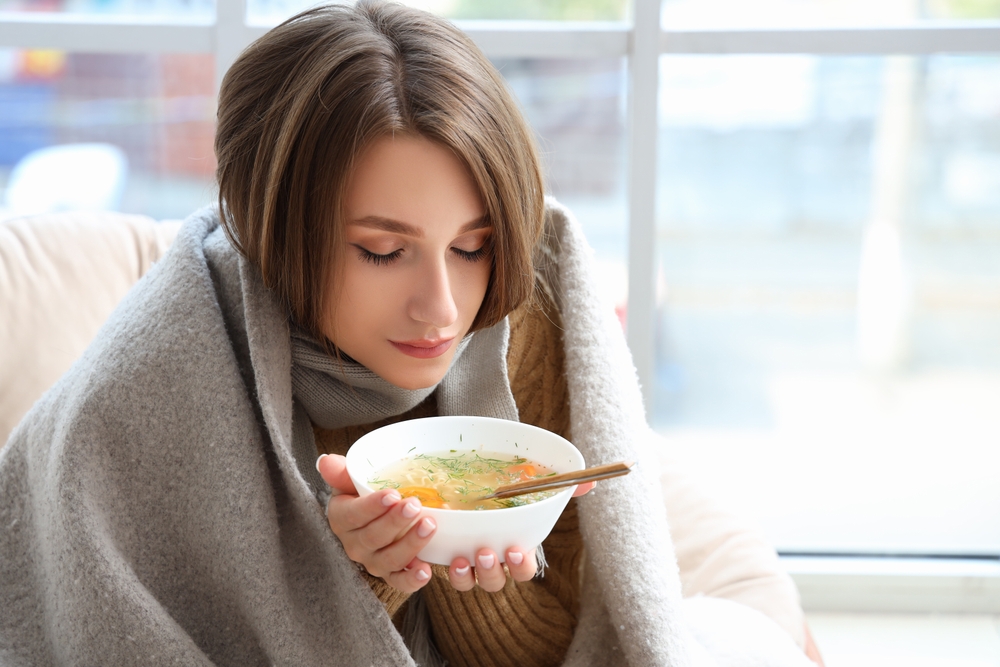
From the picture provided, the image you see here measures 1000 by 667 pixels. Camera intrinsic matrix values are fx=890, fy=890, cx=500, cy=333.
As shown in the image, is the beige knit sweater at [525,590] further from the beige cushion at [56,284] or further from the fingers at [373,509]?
the beige cushion at [56,284]

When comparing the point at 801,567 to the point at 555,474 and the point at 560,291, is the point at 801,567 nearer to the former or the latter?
the point at 560,291

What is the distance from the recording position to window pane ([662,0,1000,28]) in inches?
79.1

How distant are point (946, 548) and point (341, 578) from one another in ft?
6.19

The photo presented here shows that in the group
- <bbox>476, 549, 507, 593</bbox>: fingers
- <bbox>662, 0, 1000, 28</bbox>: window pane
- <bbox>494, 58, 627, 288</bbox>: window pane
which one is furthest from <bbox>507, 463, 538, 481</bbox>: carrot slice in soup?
<bbox>662, 0, 1000, 28</bbox>: window pane

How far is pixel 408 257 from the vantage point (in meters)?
1.00

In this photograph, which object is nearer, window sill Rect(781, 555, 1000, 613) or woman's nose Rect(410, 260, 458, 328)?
woman's nose Rect(410, 260, 458, 328)

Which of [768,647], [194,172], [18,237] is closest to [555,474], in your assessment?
[768,647]

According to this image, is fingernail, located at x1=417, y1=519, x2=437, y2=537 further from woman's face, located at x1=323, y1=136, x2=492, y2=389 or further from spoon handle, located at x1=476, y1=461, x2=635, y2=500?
woman's face, located at x1=323, y1=136, x2=492, y2=389

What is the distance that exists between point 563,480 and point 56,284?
1143 millimetres

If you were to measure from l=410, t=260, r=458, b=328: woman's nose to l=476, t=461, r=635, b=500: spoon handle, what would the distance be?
0.70 feet

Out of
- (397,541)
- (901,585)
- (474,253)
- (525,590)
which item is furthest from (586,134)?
(397,541)

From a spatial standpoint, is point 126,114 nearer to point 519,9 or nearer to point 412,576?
point 519,9

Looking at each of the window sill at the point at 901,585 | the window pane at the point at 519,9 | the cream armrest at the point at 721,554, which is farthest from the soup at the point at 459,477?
the window sill at the point at 901,585

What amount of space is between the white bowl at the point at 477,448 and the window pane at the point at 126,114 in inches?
55.5
